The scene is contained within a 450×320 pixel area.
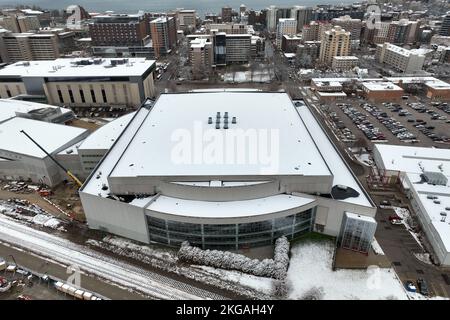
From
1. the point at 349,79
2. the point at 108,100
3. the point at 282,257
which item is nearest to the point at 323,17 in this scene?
the point at 349,79

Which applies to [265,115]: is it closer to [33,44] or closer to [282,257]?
[282,257]

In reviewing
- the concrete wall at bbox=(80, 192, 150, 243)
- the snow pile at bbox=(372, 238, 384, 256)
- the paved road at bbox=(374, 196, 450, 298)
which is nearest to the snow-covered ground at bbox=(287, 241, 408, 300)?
the paved road at bbox=(374, 196, 450, 298)

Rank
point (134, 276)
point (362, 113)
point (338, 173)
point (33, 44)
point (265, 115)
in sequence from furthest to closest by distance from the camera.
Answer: point (33, 44), point (362, 113), point (265, 115), point (338, 173), point (134, 276)

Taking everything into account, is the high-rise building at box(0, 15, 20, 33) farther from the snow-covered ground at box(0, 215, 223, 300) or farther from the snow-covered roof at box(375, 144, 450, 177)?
the snow-covered roof at box(375, 144, 450, 177)

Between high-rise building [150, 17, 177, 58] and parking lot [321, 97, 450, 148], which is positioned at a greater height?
high-rise building [150, 17, 177, 58]

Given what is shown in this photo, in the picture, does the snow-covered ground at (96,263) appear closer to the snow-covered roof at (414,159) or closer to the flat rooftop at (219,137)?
the flat rooftop at (219,137)

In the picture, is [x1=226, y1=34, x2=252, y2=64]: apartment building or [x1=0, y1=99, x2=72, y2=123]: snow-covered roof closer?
[x1=0, y1=99, x2=72, y2=123]: snow-covered roof

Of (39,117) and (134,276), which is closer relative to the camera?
(134,276)

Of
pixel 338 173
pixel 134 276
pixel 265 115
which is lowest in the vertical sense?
pixel 134 276
